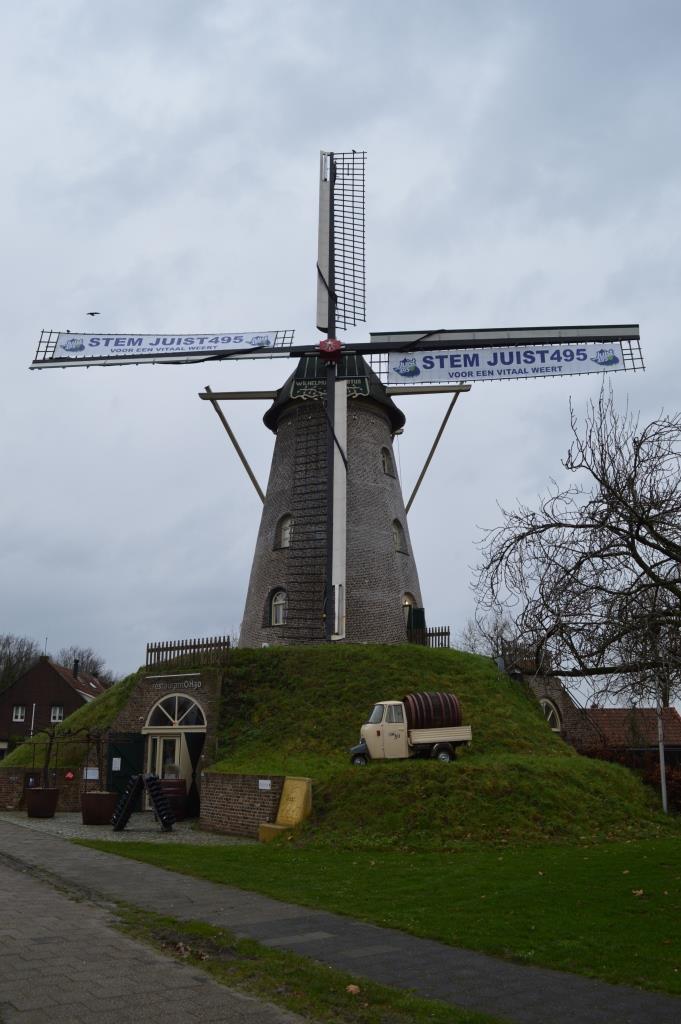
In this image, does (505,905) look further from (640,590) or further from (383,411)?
→ (383,411)

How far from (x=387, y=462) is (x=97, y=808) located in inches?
613

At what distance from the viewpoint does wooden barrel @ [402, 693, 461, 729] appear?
20.9m

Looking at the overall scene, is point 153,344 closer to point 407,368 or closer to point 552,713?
point 407,368

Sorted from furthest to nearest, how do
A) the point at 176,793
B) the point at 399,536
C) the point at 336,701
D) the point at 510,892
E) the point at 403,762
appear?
the point at 399,536 < the point at 336,701 < the point at 176,793 < the point at 403,762 < the point at 510,892

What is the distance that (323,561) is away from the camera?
2852 centimetres

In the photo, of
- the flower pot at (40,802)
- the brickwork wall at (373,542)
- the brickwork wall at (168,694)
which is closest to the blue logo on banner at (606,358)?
the brickwork wall at (373,542)

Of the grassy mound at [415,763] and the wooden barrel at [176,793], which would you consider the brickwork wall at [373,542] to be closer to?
the grassy mound at [415,763]

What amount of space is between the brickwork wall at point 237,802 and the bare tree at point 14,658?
61.8m

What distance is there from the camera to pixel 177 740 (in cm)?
2561

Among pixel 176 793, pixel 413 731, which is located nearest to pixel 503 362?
pixel 413 731

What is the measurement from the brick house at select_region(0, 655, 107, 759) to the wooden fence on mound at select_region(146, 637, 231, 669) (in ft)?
121

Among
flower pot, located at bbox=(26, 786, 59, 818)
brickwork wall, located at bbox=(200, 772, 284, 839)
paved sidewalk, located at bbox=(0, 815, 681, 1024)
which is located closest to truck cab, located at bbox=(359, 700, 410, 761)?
brickwork wall, located at bbox=(200, 772, 284, 839)

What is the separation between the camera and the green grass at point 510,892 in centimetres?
850

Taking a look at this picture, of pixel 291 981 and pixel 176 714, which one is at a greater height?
pixel 176 714
